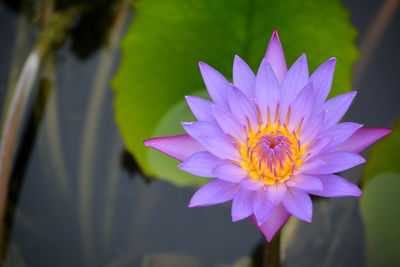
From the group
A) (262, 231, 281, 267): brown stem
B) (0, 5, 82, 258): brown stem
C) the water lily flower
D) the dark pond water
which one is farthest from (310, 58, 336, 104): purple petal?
(0, 5, 82, 258): brown stem

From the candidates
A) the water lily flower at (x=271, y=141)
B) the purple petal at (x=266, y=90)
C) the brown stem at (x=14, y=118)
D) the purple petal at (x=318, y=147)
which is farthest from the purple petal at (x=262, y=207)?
the brown stem at (x=14, y=118)

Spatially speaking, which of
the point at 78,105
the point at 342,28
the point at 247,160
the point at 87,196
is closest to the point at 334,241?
the point at 247,160

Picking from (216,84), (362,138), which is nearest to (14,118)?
(216,84)

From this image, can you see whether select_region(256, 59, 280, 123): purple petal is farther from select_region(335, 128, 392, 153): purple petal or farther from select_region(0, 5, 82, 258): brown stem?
select_region(0, 5, 82, 258): brown stem

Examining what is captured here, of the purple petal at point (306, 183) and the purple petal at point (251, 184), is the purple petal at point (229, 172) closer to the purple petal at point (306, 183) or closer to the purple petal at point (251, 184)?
the purple petal at point (251, 184)

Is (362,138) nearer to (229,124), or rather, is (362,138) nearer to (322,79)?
(322,79)

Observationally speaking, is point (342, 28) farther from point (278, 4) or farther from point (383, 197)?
point (383, 197)
